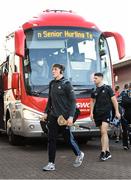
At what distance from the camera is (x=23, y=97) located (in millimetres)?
12617

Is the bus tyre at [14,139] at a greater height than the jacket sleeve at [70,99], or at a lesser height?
lesser

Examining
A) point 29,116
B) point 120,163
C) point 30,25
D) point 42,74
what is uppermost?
point 30,25

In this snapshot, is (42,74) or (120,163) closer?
(120,163)

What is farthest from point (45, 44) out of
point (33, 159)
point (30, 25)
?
point (33, 159)

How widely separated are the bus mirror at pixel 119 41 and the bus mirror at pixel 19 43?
2439mm

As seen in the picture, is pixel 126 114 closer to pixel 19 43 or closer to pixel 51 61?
pixel 51 61

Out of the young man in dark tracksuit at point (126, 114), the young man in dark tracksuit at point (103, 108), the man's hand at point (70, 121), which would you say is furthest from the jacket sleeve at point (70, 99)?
the young man in dark tracksuit at point (126, 114)

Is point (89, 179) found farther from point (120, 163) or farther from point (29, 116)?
point (29, 116)

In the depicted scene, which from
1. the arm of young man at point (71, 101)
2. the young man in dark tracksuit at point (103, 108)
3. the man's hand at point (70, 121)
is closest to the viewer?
the man's hand at point (70, 121)

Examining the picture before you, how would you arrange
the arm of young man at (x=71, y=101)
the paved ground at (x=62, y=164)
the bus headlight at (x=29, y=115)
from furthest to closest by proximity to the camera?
the bus headlight at (x=29, y=115), the arm of young man at (x=71, y=101), the paved ground at (x=62, y=164)

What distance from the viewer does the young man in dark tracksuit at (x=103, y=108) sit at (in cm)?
1041

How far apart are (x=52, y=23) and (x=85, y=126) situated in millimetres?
2868

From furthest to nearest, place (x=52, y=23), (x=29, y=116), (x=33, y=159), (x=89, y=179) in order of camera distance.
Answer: (x=52, y=23) < (x=29, y=116) < (x=33, y=159) < (x=89, y=179)

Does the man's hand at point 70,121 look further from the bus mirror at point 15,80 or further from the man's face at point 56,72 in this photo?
the bus mirror at point 15,80
